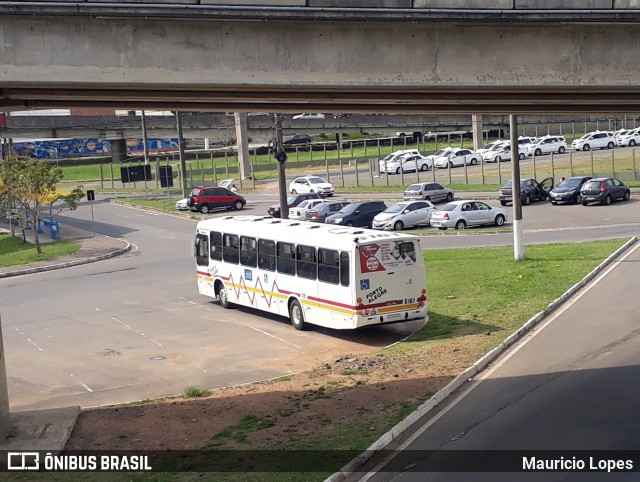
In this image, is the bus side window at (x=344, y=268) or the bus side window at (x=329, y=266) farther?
the bus side window at (x=329, y=266)

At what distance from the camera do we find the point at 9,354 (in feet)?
72.2

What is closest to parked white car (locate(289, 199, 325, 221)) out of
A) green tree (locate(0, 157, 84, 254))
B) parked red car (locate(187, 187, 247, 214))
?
parked red car (locate(187, 187, 247, 214))

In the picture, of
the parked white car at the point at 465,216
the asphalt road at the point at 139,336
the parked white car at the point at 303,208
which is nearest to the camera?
the asphalt road at the point at 139,336

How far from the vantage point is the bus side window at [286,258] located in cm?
2380

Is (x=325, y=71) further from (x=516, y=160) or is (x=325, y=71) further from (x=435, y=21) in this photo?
(x=516, y=160)

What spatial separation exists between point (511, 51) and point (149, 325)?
14.0 metres

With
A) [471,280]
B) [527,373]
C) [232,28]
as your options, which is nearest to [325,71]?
[232,28]

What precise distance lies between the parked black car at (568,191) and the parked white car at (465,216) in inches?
264

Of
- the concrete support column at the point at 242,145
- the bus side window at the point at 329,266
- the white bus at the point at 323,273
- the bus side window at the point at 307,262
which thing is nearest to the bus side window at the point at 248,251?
the white bus at the point at 323,273

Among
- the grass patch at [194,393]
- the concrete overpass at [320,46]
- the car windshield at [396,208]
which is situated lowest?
the grass patch at [194,393]

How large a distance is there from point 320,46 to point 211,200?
41.4m

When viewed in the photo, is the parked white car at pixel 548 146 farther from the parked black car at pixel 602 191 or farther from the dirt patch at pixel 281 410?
the dirt patch at pixel 281 410

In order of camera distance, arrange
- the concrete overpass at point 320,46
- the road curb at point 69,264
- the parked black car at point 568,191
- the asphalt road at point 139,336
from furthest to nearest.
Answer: the parked black car at point 568,191, the road curb at point 69,264, the asphalt road at point 139,336, the concrete overpass at point 320,46

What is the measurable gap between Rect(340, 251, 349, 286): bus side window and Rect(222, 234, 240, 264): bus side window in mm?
5270
